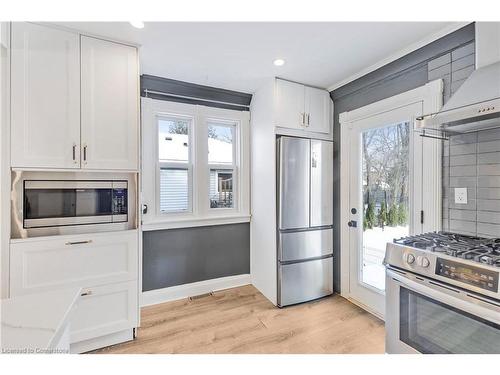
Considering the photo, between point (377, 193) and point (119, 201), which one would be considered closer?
point (119, 201)

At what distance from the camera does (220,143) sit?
3004mm

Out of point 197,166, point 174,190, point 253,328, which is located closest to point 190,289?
point 253,328

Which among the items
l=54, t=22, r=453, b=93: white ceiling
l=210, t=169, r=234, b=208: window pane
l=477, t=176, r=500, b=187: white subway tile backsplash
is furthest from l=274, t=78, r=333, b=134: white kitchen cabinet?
l=477, t=176, r=500, b=187: white subway tile backsplash

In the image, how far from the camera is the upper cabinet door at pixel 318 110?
267 cm

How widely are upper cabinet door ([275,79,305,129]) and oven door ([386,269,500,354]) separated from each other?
170 cm

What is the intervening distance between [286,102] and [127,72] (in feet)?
5.07

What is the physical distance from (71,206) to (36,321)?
1283 millimetres

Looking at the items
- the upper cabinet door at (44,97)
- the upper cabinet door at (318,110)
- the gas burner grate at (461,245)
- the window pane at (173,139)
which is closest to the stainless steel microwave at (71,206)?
the upper cabinet door at (44,97)

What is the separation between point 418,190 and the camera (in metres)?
1.98

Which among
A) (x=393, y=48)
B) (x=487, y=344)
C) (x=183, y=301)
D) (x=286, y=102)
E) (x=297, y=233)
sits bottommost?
(x=183, y=301)

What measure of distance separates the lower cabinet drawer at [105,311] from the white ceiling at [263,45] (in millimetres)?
1981

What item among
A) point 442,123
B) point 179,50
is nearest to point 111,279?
point 179,50

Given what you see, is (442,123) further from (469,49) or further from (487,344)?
(487,344)

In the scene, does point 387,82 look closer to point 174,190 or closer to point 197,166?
point 197,166
